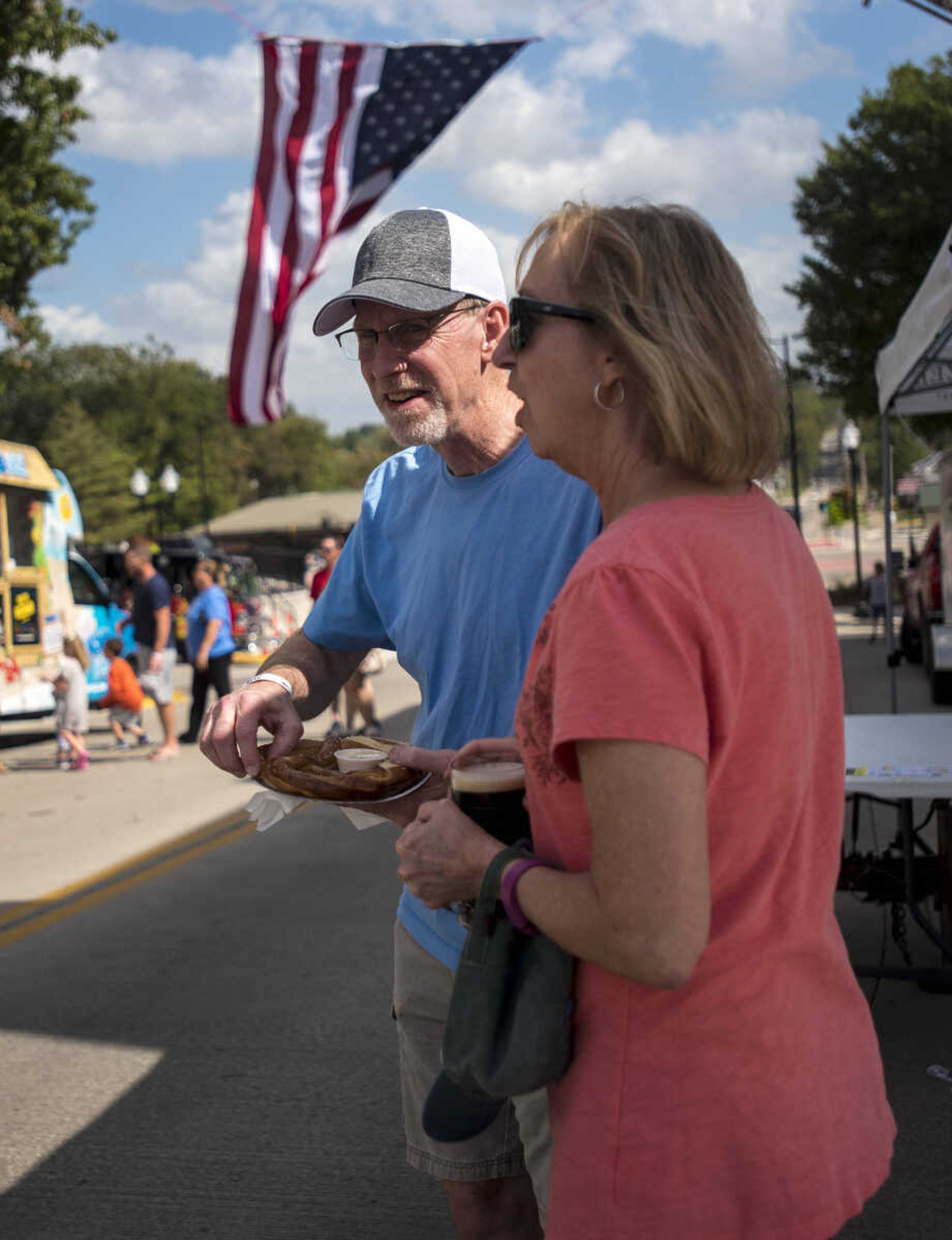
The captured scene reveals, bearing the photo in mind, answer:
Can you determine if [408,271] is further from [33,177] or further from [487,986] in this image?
[33,177]

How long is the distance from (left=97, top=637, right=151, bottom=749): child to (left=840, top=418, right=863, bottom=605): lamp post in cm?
2053

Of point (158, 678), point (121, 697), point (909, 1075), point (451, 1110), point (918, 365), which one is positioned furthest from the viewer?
point (121, 697)

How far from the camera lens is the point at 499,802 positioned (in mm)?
1645

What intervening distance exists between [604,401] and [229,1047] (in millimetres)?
3992

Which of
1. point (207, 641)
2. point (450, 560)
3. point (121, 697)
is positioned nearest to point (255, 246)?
point (207, 641)

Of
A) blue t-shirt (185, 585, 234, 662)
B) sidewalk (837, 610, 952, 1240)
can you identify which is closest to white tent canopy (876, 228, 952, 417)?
sidewalk (837, 610, 952, 1240)

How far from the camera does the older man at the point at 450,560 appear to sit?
2.27m

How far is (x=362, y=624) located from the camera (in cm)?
273

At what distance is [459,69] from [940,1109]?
26.5 ft

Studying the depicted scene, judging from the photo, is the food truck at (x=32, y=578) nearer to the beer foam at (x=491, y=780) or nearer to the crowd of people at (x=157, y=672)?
the crowd of people at (x=157, y=672)

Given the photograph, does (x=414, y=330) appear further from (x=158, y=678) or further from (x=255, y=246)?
(x=158, y=678)

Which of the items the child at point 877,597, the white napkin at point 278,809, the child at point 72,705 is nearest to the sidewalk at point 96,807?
the child at point 72,705

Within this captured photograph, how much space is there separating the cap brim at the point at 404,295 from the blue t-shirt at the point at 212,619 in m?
11.2

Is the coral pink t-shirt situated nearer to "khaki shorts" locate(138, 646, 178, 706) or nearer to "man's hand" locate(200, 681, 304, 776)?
"man's hand" locate(200, 681, 304, 776)
